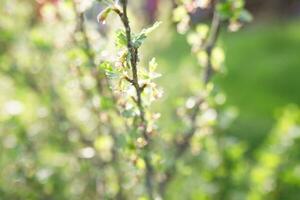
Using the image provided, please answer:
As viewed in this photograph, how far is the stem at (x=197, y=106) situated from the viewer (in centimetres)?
210

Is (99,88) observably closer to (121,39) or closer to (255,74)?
(121,39)

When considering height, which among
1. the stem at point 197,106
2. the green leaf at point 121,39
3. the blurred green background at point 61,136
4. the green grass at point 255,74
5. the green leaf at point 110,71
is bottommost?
the green leaf at point 110,71

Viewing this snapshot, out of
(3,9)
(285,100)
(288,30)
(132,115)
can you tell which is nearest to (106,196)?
(132,115)

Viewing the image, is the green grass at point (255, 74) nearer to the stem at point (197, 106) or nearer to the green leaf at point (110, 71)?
the stem at point (197, 106)

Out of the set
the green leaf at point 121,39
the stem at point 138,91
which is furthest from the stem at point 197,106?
the green leaf at point 121,39

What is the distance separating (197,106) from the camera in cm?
231

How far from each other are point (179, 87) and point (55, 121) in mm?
968

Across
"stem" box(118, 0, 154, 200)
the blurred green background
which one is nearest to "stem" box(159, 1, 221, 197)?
the blurred green background

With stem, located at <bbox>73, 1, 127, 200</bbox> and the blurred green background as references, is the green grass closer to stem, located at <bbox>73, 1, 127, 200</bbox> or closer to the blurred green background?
the blurred green background

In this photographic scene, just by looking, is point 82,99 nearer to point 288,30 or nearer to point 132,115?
point 132,115

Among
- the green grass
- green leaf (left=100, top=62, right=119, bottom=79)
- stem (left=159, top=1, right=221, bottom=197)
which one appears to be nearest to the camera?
green leaf (left=100, top=62, right=119, bottom=79)

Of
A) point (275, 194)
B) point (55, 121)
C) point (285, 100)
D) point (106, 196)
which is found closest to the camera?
point (106, 196)

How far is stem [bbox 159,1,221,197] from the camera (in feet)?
6.89

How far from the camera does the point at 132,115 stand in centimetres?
171
